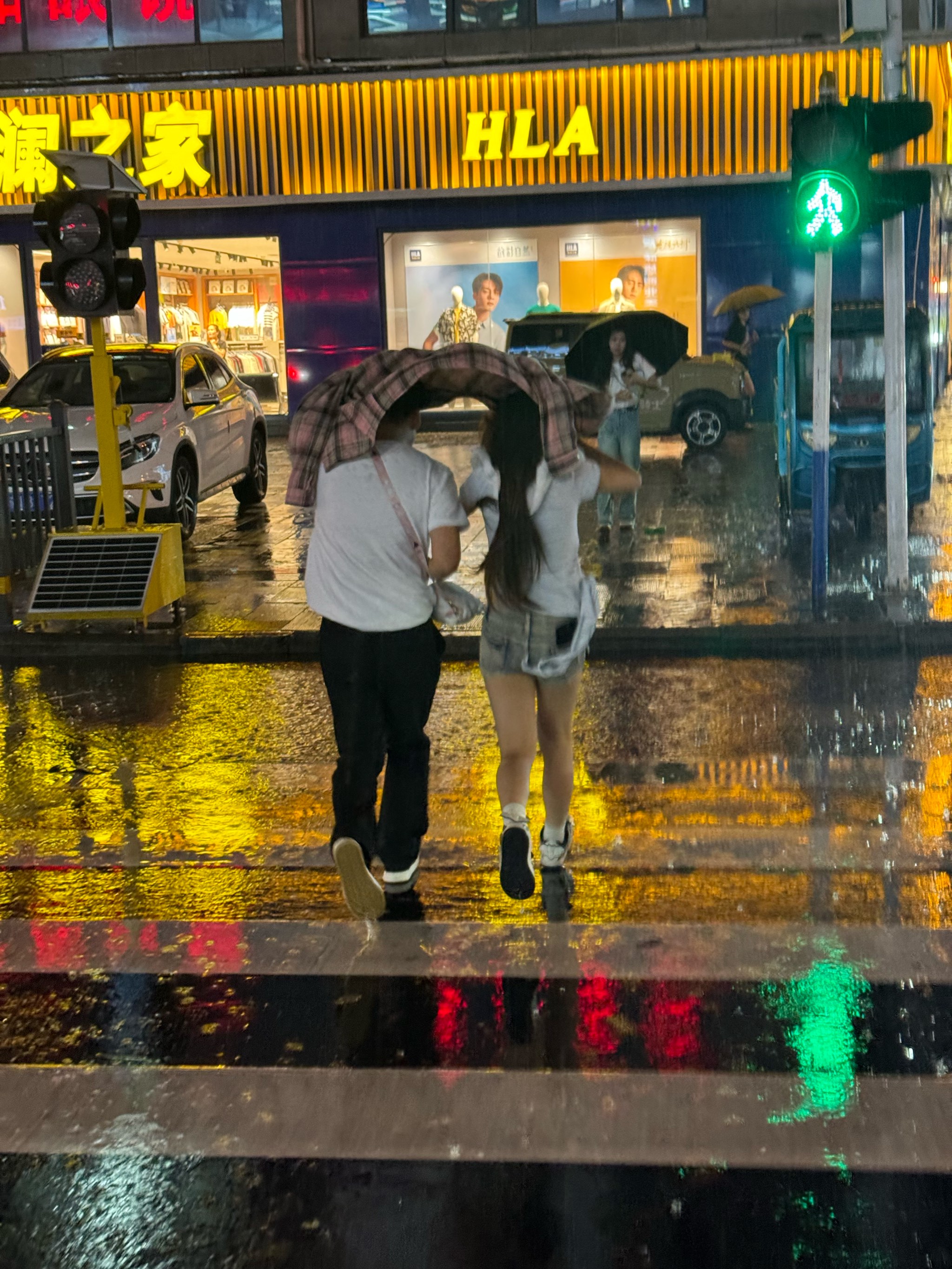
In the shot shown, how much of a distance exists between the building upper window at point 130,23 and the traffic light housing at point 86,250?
52.5ft

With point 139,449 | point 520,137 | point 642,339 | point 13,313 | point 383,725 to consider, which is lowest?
point 383,725

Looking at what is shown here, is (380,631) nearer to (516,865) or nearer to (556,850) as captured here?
(516,865)

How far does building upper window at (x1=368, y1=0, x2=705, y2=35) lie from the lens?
941 inches

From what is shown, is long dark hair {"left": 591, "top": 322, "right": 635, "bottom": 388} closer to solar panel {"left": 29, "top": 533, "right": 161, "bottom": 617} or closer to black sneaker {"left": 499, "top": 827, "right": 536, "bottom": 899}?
solar panel {"left": 29, "top": 533, "right": 161, "bottom": 617}

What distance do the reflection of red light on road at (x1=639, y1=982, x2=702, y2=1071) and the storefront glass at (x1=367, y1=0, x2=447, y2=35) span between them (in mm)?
22729

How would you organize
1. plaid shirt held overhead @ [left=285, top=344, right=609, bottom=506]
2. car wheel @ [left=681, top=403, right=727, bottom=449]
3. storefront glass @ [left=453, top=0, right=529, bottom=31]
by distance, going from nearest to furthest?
plaid shirt held overhead @ [left=285, top=344, right=609, bottom=506] → car wheel @ [left=681, top=403, right=727, bottom=449] → storefront glass @ [left=453, top=0, right=529, bottom=31]

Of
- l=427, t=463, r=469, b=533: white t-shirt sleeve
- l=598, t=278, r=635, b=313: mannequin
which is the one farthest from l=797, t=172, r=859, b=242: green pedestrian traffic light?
l=598, t=278, r=635, b=313: mannequin

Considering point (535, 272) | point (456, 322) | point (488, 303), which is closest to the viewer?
point (535, 272)

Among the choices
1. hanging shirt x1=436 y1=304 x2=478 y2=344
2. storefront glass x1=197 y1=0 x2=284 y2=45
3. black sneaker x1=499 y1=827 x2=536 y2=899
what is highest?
storefront glass x1=197 y1=0 x2=284 y2=45

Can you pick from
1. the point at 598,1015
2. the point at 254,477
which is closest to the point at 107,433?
the point at 254,477

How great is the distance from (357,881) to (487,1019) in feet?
2.86

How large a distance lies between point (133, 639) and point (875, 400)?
7.43 metres

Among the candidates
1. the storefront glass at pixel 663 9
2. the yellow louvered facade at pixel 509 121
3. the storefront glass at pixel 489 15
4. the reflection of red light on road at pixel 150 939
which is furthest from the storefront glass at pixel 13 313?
the reflection of red light on road at pixel 150 939

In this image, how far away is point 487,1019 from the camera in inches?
174
